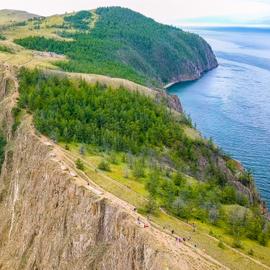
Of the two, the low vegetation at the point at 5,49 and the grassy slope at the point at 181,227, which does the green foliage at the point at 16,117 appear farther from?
the low vegetation at the point at 5,49

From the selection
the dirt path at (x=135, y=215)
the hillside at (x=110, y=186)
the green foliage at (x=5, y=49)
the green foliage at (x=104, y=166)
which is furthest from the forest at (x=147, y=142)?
the green foliage at (x=5, y=49)

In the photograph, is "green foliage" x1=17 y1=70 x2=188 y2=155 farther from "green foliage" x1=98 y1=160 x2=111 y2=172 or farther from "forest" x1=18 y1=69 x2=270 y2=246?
"green foliage" x1=98 y1=160 x2=111 y2=172

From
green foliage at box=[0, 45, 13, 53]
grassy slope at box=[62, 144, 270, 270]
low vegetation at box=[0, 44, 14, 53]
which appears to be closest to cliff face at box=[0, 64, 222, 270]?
grassy slope at box=[62, 144, 270, 270]

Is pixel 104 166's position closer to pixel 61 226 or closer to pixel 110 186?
pixel 110 186

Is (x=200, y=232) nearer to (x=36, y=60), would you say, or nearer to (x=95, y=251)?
(x=95, y=251)

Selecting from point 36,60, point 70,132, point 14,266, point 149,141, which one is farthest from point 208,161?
point 36,60

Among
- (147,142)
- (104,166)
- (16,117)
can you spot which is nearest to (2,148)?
(16,117)
